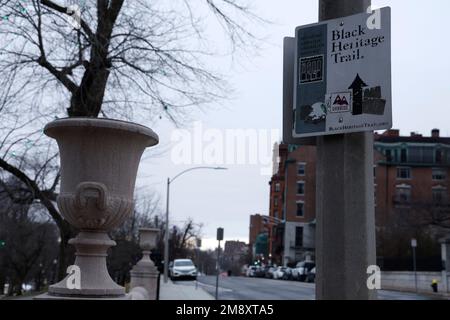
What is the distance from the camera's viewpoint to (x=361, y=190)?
2596mm

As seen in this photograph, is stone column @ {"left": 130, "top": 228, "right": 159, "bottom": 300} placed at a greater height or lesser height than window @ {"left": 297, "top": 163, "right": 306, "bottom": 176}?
lesser

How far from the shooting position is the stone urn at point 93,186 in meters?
4.12

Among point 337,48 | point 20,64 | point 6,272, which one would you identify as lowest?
point 6,272

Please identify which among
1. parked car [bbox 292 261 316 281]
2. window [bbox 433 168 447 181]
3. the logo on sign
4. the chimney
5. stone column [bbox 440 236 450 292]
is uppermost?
the chimney

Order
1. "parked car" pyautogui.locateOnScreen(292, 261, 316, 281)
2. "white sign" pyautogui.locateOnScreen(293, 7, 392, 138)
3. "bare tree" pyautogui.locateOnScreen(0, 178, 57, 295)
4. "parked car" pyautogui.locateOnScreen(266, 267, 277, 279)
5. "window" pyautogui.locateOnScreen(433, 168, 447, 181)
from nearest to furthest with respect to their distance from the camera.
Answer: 1. "white sign" pyautogui.locateOnScreen(293, 7, 392, 138)
2. "bare tree" pyautogui.locateOnScreen(0, 178, 57, 295)
3. "parked car" pyautogui.locateOnScreen(292, 261, 316, 281)
4. "parked car" pyautogui.locateOnScreen(266, 267, 277, 279)
5. "window" pyautogui.locateOnScreen(433, 168, 447, 181)

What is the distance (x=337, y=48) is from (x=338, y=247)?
0.95m

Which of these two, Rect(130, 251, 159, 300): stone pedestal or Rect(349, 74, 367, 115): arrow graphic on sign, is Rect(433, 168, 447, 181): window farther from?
Rect(349, 74, 367, 115): arrow graphic on sign

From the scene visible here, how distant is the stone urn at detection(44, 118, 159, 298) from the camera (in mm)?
4125

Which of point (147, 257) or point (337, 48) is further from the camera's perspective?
point (147, 257)

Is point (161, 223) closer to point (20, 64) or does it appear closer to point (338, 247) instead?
point (20, 64)

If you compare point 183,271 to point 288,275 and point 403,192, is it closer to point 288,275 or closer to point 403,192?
point 288,275

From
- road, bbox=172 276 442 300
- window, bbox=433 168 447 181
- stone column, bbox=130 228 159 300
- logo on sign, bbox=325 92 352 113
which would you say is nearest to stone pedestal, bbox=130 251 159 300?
stone column, bbox=130 228 159 300

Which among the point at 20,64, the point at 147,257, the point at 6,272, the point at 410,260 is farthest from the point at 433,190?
the point at 20,64

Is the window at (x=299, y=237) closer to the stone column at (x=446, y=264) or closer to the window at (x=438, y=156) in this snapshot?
the window at (x=438, y=156)
